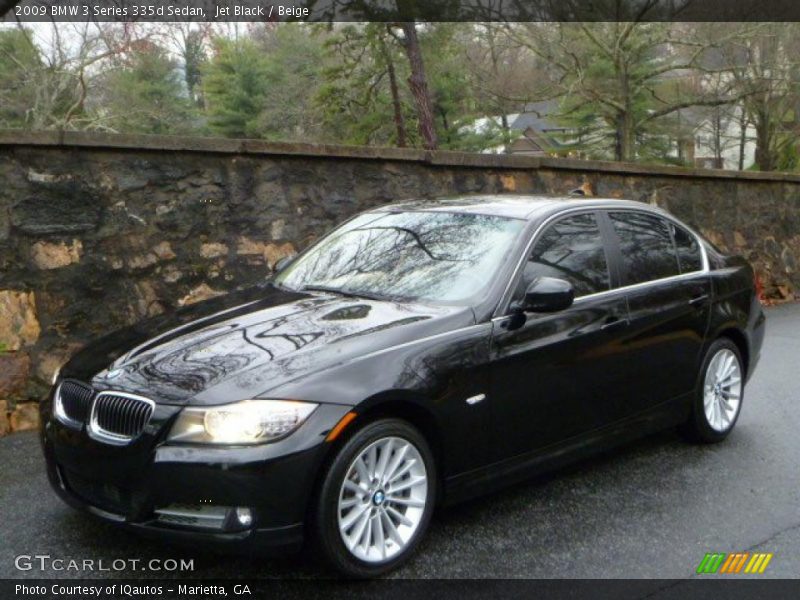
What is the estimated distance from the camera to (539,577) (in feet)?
13.4

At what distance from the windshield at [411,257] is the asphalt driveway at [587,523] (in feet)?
3.80

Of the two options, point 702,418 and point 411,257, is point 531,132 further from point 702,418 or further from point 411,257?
point 411,257

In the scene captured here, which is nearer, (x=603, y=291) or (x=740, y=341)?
(x=603, y=291)

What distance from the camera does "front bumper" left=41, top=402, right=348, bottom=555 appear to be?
361 centimetres

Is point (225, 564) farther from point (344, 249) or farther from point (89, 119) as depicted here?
point (89, 119)

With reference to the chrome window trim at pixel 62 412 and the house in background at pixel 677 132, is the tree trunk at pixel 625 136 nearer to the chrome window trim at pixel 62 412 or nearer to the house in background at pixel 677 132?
the house in background at pixel 677 132

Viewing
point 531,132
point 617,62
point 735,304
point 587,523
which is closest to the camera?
point 587,523

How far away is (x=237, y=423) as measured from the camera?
12.0 ft

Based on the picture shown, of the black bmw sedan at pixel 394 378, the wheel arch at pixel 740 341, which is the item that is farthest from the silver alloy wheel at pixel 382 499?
the wheel arch at pixel 740 341

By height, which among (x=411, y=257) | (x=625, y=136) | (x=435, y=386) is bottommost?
(x=625, y=136)

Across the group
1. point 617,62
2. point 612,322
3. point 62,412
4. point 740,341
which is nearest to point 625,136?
point 617,62

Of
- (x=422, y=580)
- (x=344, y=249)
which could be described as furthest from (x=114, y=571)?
(x=344, y=249)

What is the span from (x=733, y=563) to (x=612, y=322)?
143cm

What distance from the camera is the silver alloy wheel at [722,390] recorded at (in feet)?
19.7
